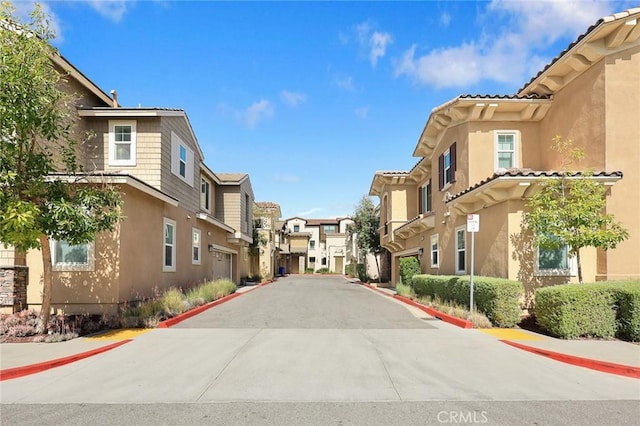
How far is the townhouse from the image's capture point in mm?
11867

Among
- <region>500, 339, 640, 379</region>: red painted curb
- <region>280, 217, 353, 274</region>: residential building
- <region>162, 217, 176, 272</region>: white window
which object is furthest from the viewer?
<region>280, 217, 353, 274</region>: residential building

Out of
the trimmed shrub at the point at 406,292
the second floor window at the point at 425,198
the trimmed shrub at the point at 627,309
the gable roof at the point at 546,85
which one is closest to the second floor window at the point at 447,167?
the gable roof at the point at 546,85

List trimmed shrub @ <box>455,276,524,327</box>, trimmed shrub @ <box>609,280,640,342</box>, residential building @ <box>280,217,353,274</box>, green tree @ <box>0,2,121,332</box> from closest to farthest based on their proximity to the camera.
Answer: green tree @ <box>0,2,121,332</box>, trimmed shrub @ <box>609,280,640,342</box>, trimmed shrub @ <box>455,276,524,327</box>, residential building @ <box>280,217,353,274</box>

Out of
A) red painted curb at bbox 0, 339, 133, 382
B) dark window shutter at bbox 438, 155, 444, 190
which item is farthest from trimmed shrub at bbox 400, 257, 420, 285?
red painted curb at bbox 0, 339, 133, 382

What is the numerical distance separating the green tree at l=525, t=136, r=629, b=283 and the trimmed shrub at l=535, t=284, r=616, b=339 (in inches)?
56.0

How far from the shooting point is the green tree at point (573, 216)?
10.6 m

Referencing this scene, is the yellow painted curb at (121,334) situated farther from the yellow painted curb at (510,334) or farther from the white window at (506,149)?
the white window at (506,149)

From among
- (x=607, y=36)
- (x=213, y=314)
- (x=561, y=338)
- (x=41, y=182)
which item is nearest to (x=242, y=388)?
(x=41, y=182)

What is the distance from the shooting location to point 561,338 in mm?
9680

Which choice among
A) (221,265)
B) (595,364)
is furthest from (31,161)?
(221,265)

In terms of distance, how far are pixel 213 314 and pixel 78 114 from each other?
8.50 metres

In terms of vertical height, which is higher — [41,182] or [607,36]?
[607,36]

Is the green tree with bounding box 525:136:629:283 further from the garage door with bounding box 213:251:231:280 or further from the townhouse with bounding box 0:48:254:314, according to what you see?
the garage door with bounding box 213:251:231:280

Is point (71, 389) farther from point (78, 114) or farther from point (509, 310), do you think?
point (78, 114)
